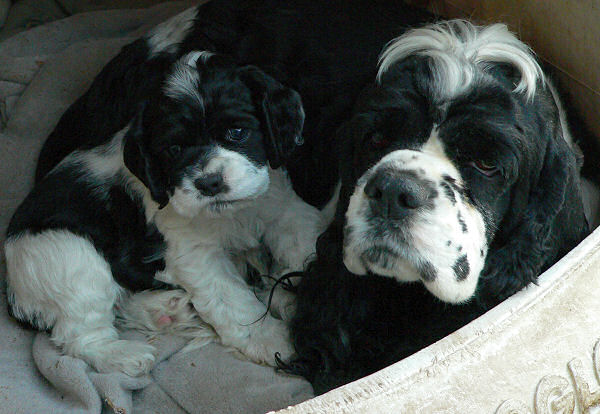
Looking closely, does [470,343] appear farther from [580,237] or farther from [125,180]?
[125,180]

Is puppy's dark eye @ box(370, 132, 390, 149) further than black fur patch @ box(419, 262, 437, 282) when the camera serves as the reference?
Yes

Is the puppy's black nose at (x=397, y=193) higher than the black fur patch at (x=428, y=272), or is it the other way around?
the puppy's black nose at (x=397, y=193)

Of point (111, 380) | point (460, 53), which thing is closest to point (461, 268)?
point (460, 53)

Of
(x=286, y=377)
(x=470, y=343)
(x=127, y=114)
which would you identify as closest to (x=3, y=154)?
A: (x=127, y=114)

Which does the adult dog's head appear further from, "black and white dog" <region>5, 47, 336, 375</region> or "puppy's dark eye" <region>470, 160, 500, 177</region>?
"black and white dog" <region>5, 47, 336, 375</region>

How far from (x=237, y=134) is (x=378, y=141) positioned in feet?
1.75

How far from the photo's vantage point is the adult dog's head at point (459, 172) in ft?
6.39

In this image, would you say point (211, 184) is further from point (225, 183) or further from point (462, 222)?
point (462, 222)

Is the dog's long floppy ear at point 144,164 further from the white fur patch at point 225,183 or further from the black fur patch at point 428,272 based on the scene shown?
the black fur patch at point 428,272

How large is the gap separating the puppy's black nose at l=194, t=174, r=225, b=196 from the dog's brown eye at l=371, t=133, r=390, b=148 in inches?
19.3

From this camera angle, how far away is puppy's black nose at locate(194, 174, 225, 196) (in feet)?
7.91

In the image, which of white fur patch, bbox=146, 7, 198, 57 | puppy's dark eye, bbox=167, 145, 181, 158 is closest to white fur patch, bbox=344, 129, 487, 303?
puppy's dark eye, bbox=167, 145, 181, 158

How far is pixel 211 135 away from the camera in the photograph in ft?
8.26

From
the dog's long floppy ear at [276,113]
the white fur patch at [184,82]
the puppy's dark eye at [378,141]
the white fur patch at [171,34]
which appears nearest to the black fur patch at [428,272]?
the puppy's dark eye at [378,141]
